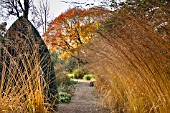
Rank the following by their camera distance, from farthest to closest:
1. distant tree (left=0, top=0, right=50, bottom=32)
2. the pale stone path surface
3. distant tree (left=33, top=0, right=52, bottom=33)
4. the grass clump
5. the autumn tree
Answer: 1. distant tree (left=33, top=0, right=52, bottom=33)
2. the autumn tree
3. distant tree (left=0, top=0, right=50, bottom=32)
4. the pale stone path surface
5. the grass clump

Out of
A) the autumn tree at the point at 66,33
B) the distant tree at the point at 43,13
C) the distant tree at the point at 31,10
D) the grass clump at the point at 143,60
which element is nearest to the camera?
the grass clump at the point at 143,60

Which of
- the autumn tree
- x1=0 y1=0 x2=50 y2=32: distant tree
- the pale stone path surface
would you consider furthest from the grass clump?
the autumn tree

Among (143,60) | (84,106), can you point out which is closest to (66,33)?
(84,106)

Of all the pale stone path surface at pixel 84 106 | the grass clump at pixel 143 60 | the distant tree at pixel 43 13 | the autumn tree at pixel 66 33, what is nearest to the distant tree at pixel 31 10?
the distant tree at pixel 43 13

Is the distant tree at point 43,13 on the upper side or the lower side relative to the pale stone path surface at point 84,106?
upper

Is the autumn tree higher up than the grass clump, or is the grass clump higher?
the autumn tree

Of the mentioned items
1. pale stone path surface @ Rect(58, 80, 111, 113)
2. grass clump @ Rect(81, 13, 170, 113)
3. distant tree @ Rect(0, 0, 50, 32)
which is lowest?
pale stone path surface @ Rect(58, 80, 111, 113)

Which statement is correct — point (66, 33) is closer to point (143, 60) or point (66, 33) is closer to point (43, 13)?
point (43, 13)

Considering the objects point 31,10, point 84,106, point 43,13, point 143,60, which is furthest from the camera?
point 43,13

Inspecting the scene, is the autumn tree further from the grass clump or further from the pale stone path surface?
the grass clump

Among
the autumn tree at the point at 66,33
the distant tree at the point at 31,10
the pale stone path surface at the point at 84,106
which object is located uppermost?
the distant tree at the point at 31,10

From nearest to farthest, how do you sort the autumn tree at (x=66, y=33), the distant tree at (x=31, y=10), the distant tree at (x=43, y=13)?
the distant tree at (x=31, y=10) → the autumn tree at (x=66, y=33) → the distant tree at (x=43, y=13)

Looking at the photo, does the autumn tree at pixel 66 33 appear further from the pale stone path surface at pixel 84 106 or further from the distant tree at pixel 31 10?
the pale stone path surface at pixel 84 106

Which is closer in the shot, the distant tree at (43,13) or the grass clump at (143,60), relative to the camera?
the grass clump at (143,60)
